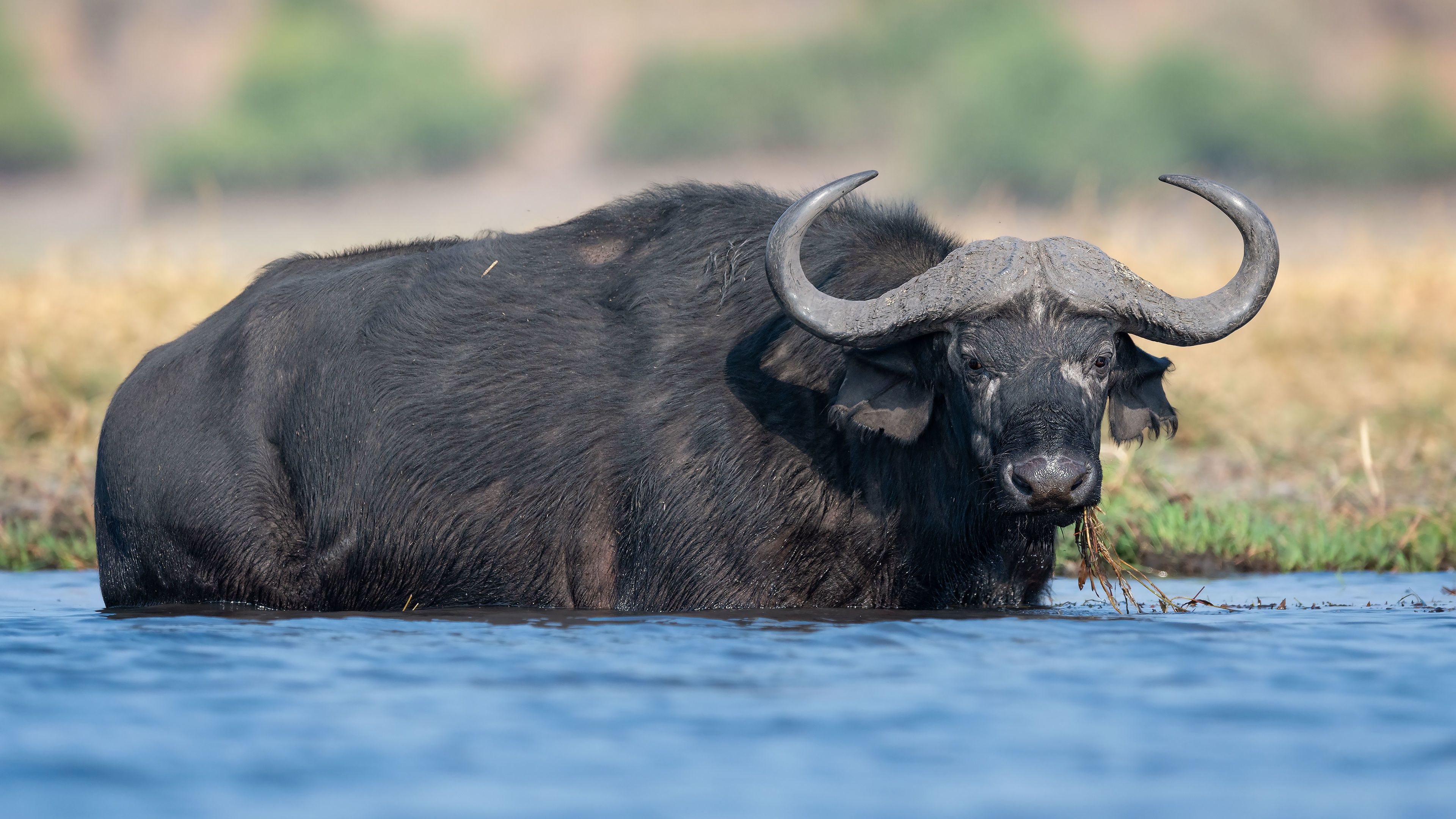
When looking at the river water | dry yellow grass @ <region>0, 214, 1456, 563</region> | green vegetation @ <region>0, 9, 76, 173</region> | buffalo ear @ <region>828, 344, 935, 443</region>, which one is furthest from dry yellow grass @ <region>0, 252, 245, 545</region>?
green vegetation @ <region>0, 9, 76, 173</region>

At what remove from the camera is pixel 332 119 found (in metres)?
46.1

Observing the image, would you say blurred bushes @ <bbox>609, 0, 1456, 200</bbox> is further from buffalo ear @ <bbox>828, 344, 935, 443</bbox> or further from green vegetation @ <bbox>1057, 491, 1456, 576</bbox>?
buffalo ear @ <bbox>828, 344, 935, 443</bbox>

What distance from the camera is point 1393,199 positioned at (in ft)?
149

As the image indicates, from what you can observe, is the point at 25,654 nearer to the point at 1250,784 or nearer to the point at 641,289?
the point at 641,289

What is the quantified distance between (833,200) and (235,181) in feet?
136

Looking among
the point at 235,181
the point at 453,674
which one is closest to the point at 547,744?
the point at 453,674

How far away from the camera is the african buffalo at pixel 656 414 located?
229 inches

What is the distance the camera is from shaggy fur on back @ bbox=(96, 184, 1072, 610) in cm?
613

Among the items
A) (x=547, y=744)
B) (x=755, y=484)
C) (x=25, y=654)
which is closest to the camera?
(x=547, y=744)

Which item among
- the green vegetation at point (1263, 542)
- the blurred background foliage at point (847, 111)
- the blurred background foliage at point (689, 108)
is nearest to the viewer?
the green vegetation at point (1263, 542)

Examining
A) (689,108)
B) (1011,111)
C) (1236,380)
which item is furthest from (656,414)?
(689,108)

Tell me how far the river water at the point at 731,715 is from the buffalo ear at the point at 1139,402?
2.15ft

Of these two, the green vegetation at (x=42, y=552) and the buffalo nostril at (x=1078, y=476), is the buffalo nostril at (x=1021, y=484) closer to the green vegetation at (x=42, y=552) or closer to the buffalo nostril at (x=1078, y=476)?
the buffalo nostril at (x=1078, y=476)

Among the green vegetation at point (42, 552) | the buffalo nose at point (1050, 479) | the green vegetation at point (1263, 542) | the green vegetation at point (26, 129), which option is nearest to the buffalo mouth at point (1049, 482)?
the buffalo nose at point (1050, 479)
